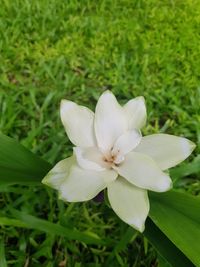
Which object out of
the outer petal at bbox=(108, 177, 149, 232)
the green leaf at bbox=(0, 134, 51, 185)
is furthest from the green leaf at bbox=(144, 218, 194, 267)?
the green leaf at bbox=(0, 134, 51, 185)

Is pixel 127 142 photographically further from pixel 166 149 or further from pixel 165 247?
pixel 165 247

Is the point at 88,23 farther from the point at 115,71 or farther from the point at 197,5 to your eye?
the point at 197,5

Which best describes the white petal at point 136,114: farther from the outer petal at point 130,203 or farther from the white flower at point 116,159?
the outer petal at point 130,203

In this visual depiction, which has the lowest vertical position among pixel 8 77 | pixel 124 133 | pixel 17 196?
pixel 17 196

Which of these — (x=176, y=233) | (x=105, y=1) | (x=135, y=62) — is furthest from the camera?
(x=105, y=1)

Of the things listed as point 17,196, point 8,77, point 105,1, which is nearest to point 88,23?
point 105,1

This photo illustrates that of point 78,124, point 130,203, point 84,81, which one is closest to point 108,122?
point 78,124

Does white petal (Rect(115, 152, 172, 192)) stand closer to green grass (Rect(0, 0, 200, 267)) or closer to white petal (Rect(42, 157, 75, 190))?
white petal (Rect(42, 157, 75, 190))
